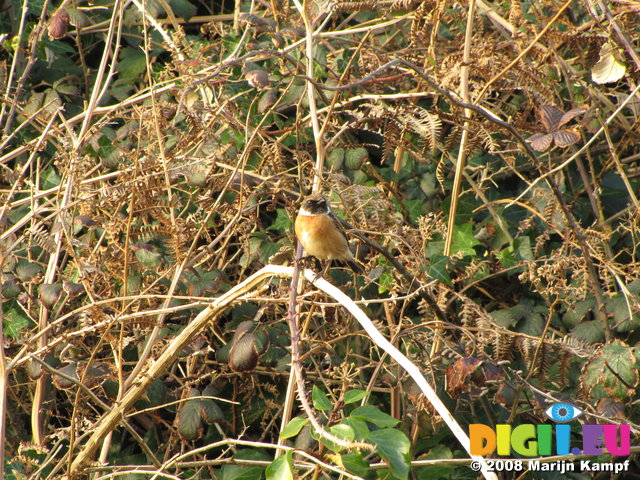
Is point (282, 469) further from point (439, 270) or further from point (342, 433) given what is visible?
point (439, 270)

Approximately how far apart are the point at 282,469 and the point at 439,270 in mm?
1611

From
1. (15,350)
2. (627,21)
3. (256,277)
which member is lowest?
(15,350)

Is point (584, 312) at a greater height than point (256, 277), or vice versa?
point (256, 277)

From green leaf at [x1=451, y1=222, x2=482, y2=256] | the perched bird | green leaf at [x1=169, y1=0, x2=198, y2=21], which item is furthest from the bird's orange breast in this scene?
green leaf at [x1=169, y1=0, x2=198, y2=21]

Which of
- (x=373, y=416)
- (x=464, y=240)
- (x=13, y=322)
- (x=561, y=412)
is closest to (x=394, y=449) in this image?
(x=373, y=416)

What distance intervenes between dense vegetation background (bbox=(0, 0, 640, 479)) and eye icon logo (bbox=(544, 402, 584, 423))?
2.6 inches

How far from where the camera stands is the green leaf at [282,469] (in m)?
1.87

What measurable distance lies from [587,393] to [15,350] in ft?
8.84

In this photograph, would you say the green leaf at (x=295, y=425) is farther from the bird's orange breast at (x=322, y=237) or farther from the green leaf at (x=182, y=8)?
the green leaf at (x=182, y=8)

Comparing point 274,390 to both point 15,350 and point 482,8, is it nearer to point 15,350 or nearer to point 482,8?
point 15,350

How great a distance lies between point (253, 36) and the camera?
4.26 metres

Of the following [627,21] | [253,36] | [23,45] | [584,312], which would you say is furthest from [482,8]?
[23,45]

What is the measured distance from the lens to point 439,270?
3.29m

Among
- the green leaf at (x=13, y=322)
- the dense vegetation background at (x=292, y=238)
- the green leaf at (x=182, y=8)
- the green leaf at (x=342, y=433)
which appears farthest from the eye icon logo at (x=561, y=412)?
the green leaf at (x=182, y=8)
